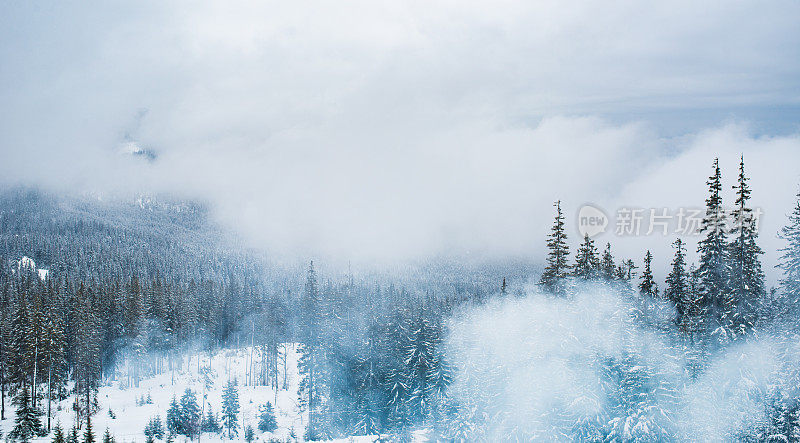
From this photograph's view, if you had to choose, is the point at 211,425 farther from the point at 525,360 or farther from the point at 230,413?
the point at 525,360

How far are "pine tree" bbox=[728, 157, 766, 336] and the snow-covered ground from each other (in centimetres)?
3766

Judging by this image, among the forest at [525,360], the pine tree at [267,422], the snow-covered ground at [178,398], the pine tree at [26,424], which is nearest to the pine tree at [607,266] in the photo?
the forest at [525,360]

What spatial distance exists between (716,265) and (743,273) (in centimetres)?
168

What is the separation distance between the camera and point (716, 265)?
34875mm

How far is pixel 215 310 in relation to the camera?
4136 inches

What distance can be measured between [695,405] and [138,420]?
59.1 meters

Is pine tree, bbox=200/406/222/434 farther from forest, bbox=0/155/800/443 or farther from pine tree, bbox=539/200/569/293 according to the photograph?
pine tree, bbox=539/200/569/293

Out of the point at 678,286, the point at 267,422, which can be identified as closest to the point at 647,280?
the point at 678,286

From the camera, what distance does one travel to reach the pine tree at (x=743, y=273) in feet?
109

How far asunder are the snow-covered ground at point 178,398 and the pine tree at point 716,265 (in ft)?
119

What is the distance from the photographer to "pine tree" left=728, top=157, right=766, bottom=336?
3334cm

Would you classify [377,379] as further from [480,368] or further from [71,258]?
[71,258]

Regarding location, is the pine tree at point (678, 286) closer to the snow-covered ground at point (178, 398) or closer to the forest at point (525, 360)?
the forest at point (525, 360)

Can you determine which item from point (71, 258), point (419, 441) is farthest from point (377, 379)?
point (71, 258)
